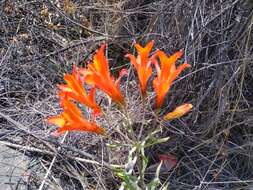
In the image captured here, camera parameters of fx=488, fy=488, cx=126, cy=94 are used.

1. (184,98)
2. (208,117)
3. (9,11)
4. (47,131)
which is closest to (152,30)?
(184,98)

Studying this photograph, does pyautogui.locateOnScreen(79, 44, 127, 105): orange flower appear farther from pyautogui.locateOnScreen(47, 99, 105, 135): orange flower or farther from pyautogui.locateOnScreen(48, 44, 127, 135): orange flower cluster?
pyautogui.locateOnScreen(47, 99, 105, 135): orange flower

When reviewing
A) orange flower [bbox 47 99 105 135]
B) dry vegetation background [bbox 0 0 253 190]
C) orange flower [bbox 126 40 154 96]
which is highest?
orange flower [bbox 126 40 154 96]

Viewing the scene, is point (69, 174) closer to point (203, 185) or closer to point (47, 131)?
point (47, 131)

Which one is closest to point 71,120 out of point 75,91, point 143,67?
point 75,91

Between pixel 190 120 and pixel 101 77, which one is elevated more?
pixel 101 77

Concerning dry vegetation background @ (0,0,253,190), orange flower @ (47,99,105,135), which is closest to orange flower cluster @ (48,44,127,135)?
orange flower @ (47,99,105,135)

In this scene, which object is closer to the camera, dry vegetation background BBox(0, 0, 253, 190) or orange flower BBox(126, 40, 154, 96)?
orange flower BBox(126, 40, 154, 96)

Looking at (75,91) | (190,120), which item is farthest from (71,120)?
(190,120)

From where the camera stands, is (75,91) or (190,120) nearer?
(75,91)

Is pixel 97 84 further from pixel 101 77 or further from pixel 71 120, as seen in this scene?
pixel 71 120

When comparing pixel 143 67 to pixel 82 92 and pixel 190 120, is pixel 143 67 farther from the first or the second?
pixel 190 120

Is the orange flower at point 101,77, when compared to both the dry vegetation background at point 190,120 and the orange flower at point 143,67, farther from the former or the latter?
the dry vegetation background at point 190,120

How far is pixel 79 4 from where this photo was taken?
370 centimetres

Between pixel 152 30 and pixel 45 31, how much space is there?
0.95 metres
